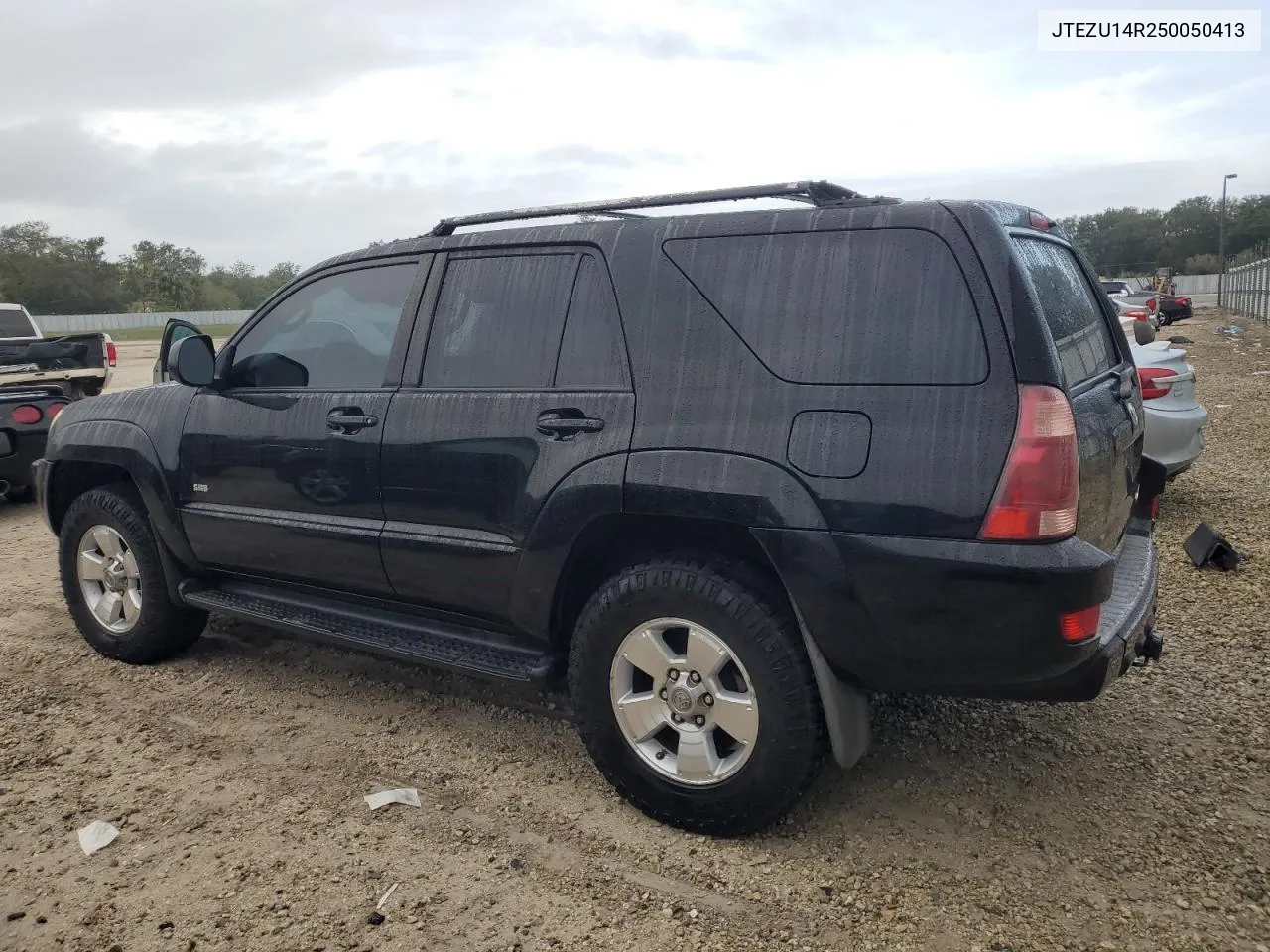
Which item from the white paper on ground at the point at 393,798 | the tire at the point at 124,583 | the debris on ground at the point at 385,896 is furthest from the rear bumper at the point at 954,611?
the tire at the point at 124,583

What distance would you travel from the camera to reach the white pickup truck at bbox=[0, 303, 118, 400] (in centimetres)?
986

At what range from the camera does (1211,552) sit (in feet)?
17.5

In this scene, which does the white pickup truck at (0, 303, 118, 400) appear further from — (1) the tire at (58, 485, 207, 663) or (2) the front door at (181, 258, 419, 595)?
(2) the front door at (181, 258, 419, 595)

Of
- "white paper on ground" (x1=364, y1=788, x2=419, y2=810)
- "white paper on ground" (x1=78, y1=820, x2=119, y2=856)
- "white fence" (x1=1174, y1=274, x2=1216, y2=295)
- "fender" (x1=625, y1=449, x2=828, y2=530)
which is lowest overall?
"white fence" (x1=1174, y1=274, x2=1216, y2=295)

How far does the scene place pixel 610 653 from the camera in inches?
119

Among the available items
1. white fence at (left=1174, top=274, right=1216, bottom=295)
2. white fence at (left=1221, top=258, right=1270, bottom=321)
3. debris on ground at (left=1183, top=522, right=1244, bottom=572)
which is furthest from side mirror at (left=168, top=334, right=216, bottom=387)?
white fence at (left=1174, top=274, right=1216, bottom=295)

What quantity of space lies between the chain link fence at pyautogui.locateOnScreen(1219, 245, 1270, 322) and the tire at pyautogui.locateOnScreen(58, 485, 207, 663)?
2900cm

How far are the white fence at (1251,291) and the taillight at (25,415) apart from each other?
28269 mm

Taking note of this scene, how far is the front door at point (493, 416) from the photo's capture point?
123 inches

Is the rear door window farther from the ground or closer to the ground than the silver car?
farther from the ground

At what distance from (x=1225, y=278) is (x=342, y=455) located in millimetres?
52831

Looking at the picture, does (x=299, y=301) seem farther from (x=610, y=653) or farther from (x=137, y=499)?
(x=610, y=653)

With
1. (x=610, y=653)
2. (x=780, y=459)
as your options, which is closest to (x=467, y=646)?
(x=610, y=653)

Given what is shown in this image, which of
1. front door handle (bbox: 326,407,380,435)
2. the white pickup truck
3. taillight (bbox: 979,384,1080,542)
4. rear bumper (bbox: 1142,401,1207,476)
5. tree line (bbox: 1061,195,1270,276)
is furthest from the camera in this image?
tree line (bbox: 1061,195,1270,276)
